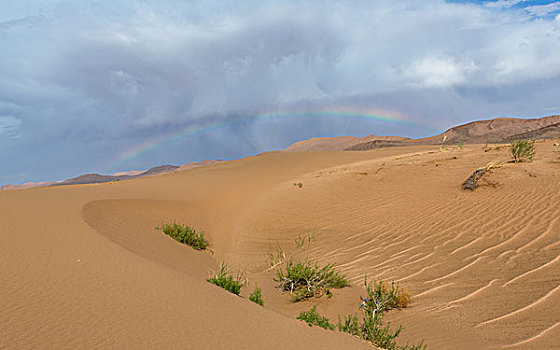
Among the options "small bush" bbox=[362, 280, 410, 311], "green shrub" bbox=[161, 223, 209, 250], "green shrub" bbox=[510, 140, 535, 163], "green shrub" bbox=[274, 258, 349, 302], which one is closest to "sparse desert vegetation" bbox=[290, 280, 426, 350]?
"small bush" bbox=[362, 280, 410, 311]

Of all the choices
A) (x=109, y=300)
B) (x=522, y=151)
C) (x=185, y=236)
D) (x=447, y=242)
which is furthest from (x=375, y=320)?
(x=522, y=151)

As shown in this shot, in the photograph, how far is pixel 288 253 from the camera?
647cm

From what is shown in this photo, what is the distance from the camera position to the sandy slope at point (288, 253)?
2.31 metres

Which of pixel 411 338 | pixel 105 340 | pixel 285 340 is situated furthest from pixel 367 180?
pixel 105 340

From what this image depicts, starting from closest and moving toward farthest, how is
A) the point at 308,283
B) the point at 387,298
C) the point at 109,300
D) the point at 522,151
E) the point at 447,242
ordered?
the point at 109,300
the point at 387,298
the point at 308,283
the point at 447,242
the point at 522,151

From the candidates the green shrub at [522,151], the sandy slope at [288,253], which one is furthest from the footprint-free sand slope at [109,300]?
the green shrub at [522,151]

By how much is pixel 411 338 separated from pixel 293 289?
5.62 feet

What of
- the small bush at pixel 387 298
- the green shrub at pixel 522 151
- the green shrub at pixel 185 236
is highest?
the green shrub at pixel 522 151

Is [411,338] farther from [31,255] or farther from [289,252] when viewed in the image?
[31,255]

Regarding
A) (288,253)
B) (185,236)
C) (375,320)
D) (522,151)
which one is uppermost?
(522,151)

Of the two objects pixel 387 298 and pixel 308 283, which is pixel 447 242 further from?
pixel 308 283

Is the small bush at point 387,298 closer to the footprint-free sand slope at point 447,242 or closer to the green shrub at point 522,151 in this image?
the footprint-free sand slope at point 447,242

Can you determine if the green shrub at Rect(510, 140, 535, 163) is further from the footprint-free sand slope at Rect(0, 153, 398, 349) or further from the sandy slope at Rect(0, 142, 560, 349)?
the footprint-free sand slope at Rect(0, 153, 398, 349)

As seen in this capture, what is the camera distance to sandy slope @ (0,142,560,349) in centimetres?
231
